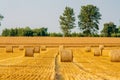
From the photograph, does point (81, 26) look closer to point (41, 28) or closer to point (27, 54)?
point (41, 28)

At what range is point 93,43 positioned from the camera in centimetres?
8944

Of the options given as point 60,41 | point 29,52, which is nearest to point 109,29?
point 60,41

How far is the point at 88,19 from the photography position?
127250 millimetres

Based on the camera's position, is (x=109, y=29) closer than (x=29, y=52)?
No

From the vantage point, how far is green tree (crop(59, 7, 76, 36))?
124 metres

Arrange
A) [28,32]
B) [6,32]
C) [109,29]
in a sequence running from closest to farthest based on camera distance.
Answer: [28,32]
[6,32]
[109,29]

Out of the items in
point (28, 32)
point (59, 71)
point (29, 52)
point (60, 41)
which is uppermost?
point (28, 32)

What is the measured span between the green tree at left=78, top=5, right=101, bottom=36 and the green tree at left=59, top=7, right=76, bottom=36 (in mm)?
2575

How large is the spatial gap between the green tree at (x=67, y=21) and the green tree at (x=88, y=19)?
258cm

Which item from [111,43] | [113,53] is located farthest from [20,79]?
[111,43]

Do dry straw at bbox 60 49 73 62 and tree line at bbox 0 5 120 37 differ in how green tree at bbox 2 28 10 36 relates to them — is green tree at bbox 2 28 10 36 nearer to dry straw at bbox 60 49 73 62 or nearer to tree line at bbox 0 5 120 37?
tree line at bbox 0 5 120 37

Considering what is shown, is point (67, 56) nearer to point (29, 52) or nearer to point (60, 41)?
point (29, 52)

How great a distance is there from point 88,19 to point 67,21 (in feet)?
20.8

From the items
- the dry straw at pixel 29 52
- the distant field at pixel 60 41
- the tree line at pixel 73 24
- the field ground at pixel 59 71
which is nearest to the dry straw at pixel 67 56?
the field ground at pixel 59 71
